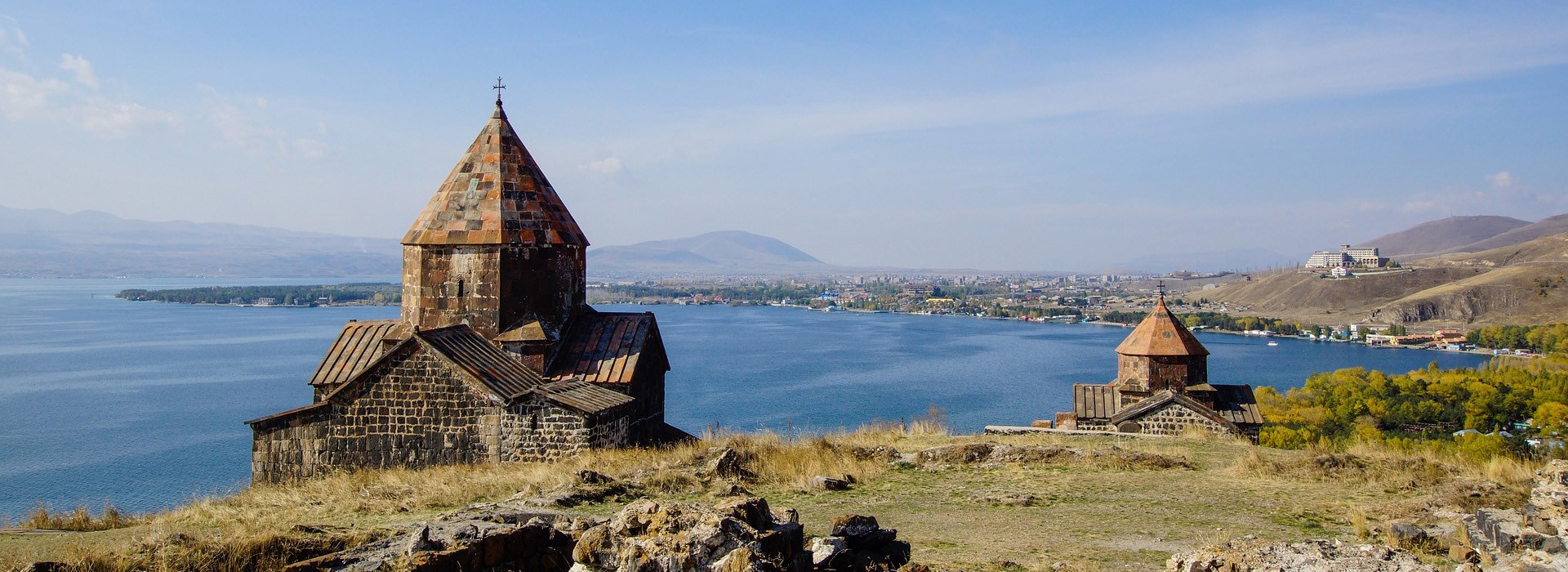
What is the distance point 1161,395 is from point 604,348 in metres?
10.0

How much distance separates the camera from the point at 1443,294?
3477 inches

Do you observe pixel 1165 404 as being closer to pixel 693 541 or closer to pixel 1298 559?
pixel 1298 559

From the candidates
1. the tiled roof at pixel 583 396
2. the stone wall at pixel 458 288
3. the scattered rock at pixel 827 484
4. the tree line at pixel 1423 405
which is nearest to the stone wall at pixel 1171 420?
the scattered rock at pixel 827 484

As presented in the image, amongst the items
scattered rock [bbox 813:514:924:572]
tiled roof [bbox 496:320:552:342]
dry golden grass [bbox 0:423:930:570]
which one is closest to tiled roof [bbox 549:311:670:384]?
tiled roof [bbox 496:320:552:342]

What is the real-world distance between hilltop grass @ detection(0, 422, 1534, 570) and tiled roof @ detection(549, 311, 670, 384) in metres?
1.58

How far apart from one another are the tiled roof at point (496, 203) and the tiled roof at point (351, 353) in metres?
1.52

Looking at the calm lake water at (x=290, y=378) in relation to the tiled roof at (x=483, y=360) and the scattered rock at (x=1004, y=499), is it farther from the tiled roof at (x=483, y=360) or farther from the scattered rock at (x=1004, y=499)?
the scattered rock at (x=1004, y=499)

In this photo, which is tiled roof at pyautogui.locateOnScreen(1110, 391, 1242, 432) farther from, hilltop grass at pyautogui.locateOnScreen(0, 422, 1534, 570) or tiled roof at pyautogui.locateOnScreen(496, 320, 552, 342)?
tiled roof at pyautogui.locateOnScreen(496, 320, 552, 342)

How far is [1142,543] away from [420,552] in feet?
14.1

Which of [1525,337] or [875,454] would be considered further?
[1525,337]

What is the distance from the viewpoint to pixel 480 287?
10.9 m

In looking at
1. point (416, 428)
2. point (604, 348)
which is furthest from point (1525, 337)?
point (416, 428)

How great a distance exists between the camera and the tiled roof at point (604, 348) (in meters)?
10.9

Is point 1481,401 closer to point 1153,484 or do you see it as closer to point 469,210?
→ point 1153,484
